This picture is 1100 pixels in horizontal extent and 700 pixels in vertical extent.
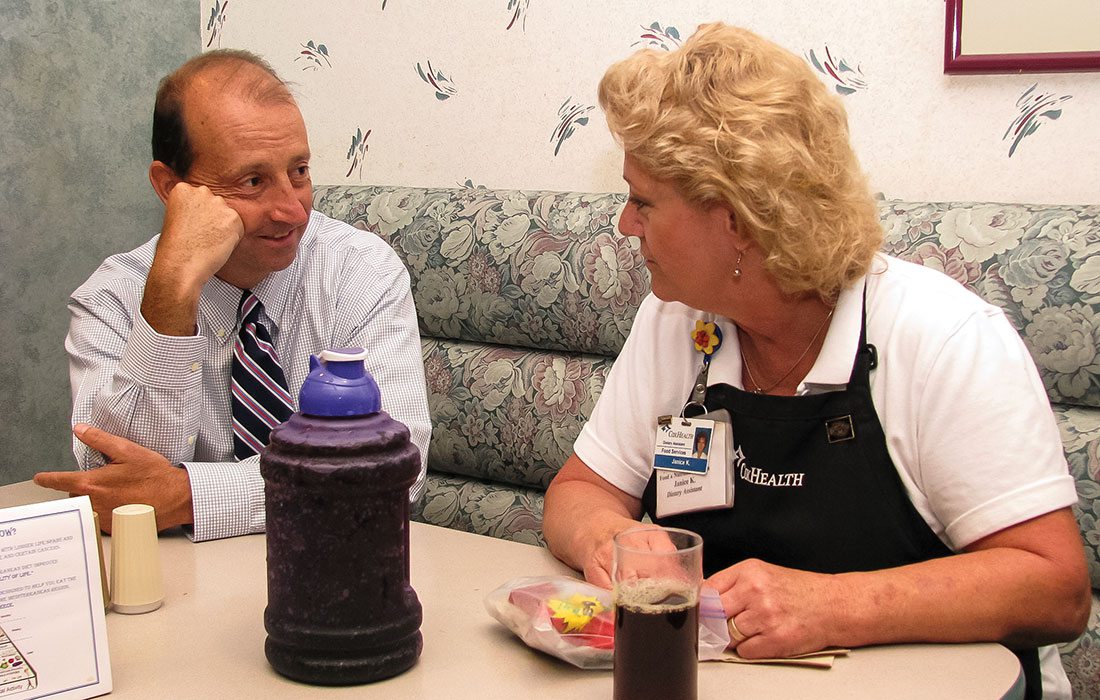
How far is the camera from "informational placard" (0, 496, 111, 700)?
101cm

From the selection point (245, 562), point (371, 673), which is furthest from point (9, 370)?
point (371, 673)

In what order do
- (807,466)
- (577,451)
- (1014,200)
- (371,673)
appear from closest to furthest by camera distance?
(371,673) < (807,466) < (577,451) < (1014,200)

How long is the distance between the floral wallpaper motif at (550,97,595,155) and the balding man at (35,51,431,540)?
2.17 ft

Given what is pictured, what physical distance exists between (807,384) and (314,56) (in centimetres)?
196

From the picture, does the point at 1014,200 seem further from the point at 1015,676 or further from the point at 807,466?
the point at 1015,676

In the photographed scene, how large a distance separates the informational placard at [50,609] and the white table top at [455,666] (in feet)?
0.15

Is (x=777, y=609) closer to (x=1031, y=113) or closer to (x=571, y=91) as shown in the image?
(x=1031, y=113)

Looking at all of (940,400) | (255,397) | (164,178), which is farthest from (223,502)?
(940,400)

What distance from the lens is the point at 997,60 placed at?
197 cm

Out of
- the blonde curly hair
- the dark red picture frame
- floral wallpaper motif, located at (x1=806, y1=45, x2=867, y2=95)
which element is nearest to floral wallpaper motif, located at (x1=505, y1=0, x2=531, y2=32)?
floral wallpaper motif, located at (x1=806, y1=45, x2=867, y2=95)

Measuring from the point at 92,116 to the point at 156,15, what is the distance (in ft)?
1.21

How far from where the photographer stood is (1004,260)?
180cm

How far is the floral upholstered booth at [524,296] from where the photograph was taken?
1.84m

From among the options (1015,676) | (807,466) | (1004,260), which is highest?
(1004,260)
